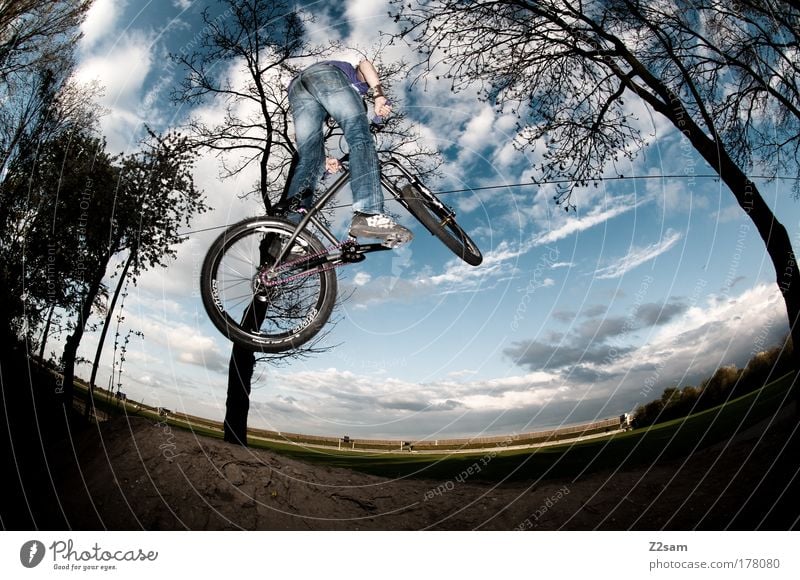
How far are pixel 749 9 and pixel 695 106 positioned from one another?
126 centimetres

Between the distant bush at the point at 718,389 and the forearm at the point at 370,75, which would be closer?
the forearm at the point at 370,75

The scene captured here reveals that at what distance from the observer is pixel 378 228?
3355 millimetres

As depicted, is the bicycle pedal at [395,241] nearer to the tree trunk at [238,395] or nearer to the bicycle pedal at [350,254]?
the bicycle pedal at [350,254]

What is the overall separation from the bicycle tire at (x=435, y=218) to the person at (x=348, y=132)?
40 cm

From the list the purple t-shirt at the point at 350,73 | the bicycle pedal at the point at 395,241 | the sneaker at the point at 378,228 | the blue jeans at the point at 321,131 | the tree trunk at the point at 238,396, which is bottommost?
the tree trunk at the point at 238,396

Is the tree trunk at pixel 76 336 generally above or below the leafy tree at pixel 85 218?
below

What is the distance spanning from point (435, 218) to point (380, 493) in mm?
2636

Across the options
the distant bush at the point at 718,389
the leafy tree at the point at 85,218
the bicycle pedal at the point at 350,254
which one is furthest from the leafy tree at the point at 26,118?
the distant bush at the point at 718,389

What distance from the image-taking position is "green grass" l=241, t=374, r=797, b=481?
4719 mm

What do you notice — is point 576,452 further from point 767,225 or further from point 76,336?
point 76,336

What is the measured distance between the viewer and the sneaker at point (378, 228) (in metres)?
3.35

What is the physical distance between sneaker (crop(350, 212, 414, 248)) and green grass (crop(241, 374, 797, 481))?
2.22 meters

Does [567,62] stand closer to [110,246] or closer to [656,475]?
[656,475]
